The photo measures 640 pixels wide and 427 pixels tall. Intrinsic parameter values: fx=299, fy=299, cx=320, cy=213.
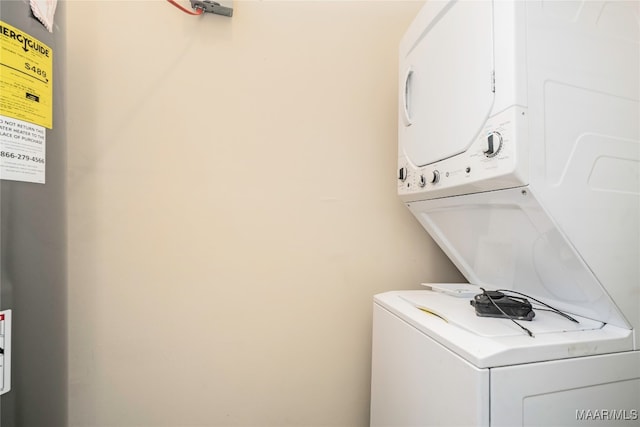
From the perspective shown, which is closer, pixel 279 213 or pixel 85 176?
pixel 85 176

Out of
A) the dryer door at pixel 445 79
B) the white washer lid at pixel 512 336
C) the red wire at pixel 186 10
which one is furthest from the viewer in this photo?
the red wire at pixel 186 10

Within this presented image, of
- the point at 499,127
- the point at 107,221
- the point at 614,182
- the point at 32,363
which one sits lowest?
the point at 32,363

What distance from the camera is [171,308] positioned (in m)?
1.12

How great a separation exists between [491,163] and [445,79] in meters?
0.34

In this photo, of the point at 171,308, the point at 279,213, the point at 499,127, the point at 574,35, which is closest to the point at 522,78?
the point at 499,127

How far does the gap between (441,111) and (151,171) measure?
3.36ft

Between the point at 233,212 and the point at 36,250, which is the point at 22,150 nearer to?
the point at 36,250

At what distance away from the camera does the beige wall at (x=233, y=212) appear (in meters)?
1.07

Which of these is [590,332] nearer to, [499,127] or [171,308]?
[499,127]

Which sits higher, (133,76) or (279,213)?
(133,76)

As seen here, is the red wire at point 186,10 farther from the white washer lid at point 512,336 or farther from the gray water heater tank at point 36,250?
the white washer lid at point 512,336

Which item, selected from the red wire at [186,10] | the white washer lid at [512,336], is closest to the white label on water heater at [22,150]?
the red wire at [186,10]

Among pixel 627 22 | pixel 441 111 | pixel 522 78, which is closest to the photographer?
pixel 522 78

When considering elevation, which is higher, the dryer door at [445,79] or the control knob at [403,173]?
the dryer door at [445,79]
